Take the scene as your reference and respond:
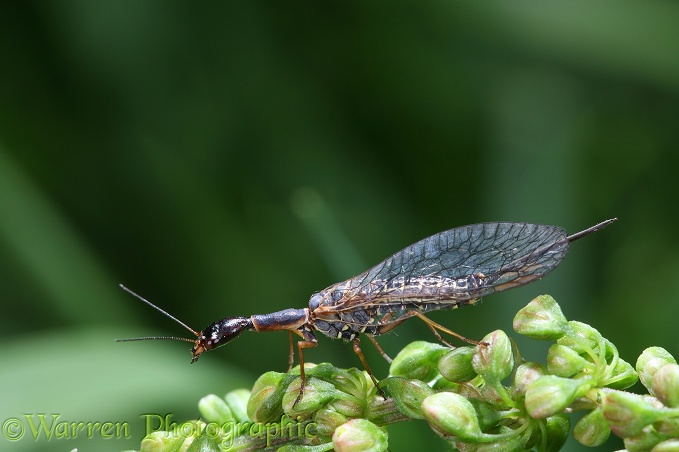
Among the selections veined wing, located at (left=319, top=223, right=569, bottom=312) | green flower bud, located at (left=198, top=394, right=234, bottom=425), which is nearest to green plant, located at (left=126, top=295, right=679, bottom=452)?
green flower bud, located at (left=198, top=394, right=234, bottom=425)

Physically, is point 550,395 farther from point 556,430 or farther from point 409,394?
point 409,394

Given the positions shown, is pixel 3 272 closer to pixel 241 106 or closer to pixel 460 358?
pixel 241 106

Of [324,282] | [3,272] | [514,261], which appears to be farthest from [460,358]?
[3,272]

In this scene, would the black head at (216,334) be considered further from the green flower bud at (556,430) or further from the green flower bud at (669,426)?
the green flower bud at (669,426)

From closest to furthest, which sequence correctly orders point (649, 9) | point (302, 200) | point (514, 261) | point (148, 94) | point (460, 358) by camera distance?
point (460, 358)
point (514, 261)
point (302, 200)
point (649, 9)
point (148, 94)

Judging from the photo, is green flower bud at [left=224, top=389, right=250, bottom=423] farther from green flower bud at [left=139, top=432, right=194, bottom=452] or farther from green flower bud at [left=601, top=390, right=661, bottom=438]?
green flower bud at [left=601, top=390, right=661, bottom=438]

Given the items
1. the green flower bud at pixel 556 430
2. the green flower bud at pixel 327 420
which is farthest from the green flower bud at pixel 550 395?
the green flower bud at pixel 327 420
